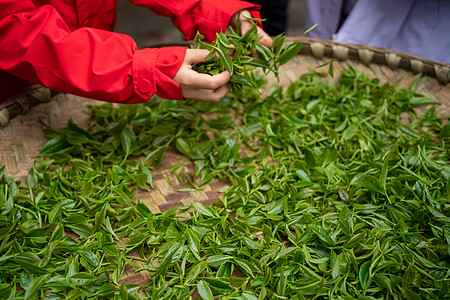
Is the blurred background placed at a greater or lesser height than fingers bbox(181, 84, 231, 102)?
lesser

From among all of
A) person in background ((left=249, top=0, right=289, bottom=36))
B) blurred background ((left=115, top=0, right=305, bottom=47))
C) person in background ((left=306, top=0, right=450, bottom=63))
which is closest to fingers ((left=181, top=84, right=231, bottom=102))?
person in background ((left=306, top=0, right=450, bottom=63))

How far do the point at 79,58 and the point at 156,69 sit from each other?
0.14 metres

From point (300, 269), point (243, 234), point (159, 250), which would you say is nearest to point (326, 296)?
point (300, 269)

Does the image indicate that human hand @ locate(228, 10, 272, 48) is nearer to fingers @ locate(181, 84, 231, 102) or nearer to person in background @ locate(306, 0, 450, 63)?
fingers @ locate(181, 84, 231, 102)

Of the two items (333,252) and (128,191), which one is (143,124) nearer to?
(128,191)

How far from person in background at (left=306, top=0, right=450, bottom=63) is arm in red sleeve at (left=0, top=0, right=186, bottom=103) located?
2.49ft

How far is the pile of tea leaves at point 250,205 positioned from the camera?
0.64 meters

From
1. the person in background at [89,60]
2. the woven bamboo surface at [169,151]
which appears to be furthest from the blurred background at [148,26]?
the person in background at [89,60]

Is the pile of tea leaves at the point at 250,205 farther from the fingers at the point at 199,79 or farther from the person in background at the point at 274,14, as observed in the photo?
the person in background at the point at 274,14

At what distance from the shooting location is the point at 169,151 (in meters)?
0.93

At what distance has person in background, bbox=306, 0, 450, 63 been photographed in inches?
47.4

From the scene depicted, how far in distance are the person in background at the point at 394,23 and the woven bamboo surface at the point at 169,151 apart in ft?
0.80

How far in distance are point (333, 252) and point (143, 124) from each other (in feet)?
1.68

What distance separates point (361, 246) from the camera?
68 cm
